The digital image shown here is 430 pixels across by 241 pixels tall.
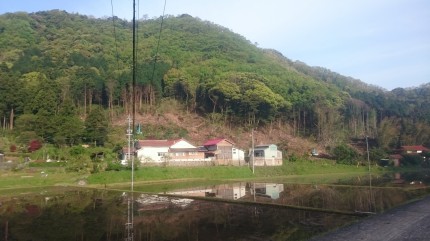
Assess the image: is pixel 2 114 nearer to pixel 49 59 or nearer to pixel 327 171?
pixel 49 59

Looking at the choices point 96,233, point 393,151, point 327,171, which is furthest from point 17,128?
point 393,151

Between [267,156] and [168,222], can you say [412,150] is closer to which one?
[267,156]

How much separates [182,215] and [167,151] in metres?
28.1

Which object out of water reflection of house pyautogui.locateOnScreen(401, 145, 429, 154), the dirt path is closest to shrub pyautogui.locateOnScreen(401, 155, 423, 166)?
water reflection of house pyautogui.locateOnScreen(401, 145, 429, 154)

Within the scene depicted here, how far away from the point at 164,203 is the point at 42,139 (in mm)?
26959

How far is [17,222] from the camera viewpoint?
49.2 feet

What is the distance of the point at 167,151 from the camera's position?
43.8m

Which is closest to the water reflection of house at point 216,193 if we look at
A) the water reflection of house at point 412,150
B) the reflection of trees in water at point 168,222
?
the reflection of trees in water at point 168,222

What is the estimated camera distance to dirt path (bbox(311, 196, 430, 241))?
35.7ft

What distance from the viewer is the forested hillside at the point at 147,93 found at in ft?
153

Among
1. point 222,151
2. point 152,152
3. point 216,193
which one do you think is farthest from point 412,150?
point 216,193

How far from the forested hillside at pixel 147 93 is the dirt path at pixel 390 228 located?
35141 mm

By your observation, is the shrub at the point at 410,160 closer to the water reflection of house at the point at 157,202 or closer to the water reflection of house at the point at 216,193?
the water reflection of house at the point at 216,193

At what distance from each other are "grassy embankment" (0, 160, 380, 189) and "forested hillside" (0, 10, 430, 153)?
1007 centimetres
